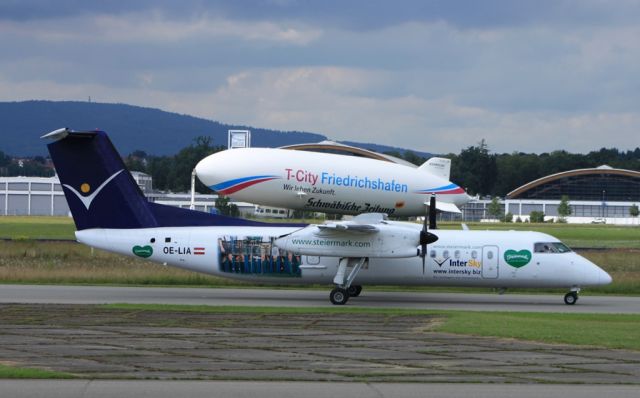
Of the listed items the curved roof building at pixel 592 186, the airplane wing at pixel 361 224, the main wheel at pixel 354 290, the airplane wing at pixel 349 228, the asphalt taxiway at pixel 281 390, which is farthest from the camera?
the curved roof building at pixel 592 186

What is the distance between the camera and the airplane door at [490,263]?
3189 centimetres

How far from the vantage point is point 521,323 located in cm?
2506

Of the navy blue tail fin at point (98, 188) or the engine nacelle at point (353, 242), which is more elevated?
the navy blue tail fin at point (98, 188)

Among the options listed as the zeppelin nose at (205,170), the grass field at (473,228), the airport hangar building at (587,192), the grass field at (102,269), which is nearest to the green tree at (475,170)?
the airport hangar building at (587,192)

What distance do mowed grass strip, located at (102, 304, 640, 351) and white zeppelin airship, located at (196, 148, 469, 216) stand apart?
3.26m

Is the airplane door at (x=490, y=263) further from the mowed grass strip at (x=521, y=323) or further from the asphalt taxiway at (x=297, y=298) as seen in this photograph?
the mowed grass strip at (x=521, y=323)

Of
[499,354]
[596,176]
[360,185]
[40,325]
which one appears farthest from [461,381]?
[596,176]

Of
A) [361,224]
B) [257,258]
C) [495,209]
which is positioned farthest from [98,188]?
[495,209]

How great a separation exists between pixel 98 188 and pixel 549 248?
573 inches

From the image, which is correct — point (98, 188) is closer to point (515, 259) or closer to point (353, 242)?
point (353, 242)

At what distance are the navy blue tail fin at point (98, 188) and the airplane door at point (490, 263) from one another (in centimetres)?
984

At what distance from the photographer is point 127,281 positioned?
39094 mm

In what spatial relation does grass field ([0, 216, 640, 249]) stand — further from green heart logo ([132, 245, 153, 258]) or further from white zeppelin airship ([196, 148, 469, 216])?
green heart logo ([132, 245, 153, 258])

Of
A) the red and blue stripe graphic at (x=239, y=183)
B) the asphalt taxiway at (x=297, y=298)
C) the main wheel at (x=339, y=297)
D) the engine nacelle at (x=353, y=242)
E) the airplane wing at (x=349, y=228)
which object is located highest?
the red and blue stripe graphic at (x=239, y=183)
